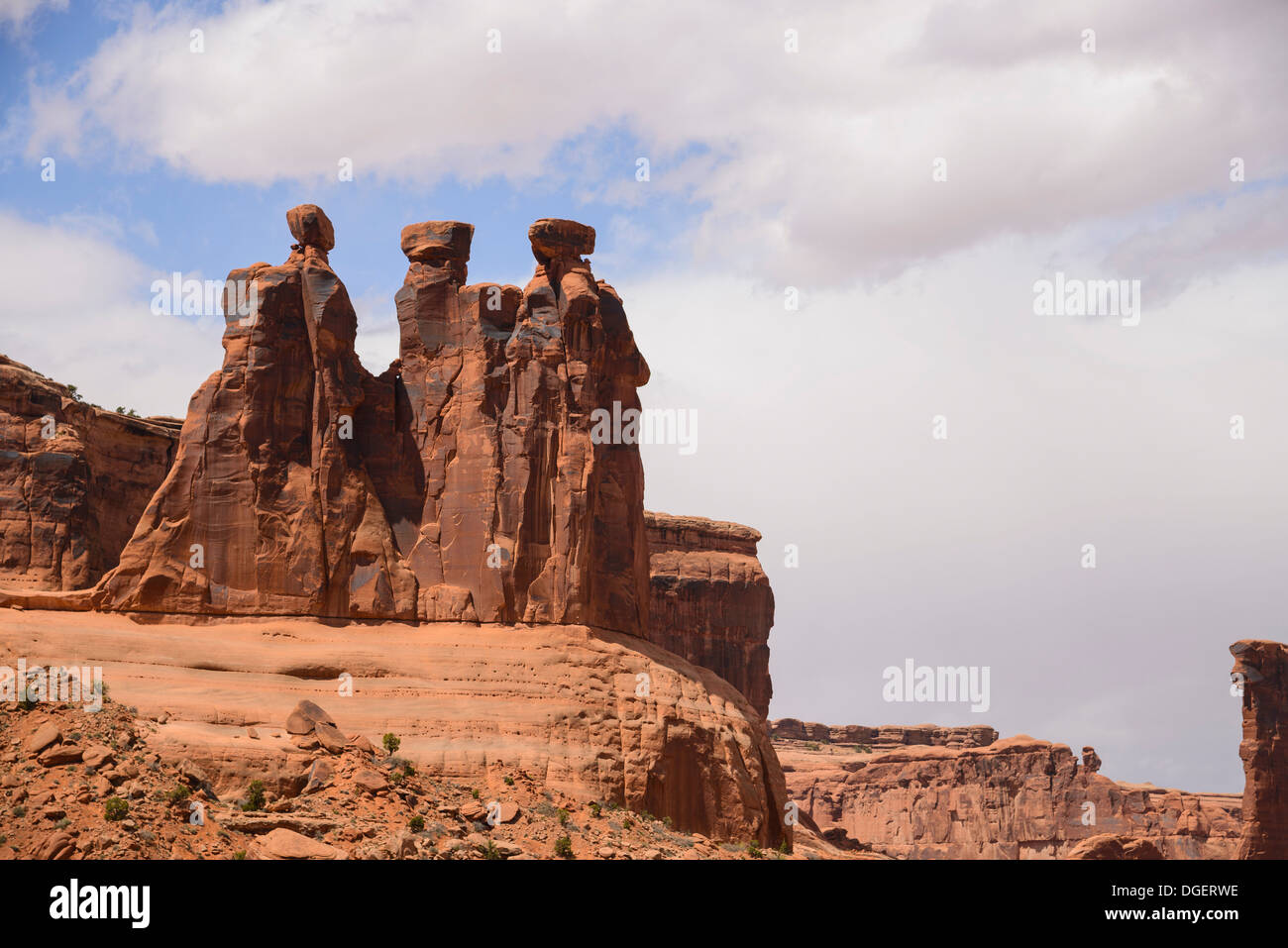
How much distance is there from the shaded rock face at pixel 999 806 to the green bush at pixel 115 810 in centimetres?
8620

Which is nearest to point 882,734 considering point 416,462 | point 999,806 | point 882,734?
point 882,734

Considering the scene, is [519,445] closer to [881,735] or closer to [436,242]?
[436,242]

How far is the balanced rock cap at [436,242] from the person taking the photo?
218 feet

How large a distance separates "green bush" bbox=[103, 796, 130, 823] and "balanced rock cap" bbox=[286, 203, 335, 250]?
32.5 metres

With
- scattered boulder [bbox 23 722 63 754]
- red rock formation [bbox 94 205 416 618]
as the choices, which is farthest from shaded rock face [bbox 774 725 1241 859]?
scattered boulder [bbox 23 722 63 754]

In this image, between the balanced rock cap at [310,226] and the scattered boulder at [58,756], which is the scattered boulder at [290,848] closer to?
the scattered boulder at [58,756]

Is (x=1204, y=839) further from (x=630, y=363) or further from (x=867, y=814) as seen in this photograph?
(x=630, y=363)

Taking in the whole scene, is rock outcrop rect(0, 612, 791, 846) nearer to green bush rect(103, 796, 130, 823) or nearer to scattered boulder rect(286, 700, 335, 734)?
scattered boulder rect(286, 700, 335, 734)

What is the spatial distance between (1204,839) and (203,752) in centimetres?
8892

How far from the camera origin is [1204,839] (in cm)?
12012

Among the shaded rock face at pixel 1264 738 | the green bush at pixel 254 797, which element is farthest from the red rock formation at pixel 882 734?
the green bush at pixel 254 797

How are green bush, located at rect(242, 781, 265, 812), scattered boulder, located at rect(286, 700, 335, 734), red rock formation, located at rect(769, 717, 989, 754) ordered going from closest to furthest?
green bush, located at rect(242, 781, 265, 812) < scattered boulder, located at rect(286, 700, 335, 734) < red rock formation, located at rect(769, 717, 989, 754)

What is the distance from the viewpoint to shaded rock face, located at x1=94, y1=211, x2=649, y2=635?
62.3m
